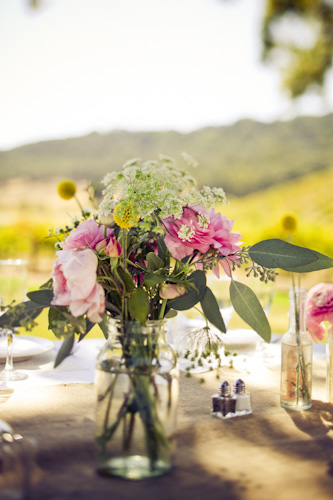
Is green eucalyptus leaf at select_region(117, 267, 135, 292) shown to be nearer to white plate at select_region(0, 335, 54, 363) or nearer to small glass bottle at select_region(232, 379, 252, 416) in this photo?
small glass bottle at select_region(232, 379, 252, 416)

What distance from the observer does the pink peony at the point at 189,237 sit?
77 centimetres

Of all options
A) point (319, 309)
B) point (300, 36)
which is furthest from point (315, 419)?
point (300, 36)

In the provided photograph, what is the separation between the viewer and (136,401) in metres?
0.64

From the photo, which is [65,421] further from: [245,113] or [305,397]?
[245,113]

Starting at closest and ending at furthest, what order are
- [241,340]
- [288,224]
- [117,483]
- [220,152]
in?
1. [117,483]
2. [288,224]
3. [241,340]
4. [220,152]

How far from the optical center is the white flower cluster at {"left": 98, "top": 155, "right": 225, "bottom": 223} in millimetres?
729

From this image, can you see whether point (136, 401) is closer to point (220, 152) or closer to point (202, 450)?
point (202, 450)

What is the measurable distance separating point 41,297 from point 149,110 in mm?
12513

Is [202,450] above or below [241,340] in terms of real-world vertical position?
below

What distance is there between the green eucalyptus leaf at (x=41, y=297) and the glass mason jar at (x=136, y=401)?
0.13 meters

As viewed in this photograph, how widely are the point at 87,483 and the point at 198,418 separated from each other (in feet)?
0.93

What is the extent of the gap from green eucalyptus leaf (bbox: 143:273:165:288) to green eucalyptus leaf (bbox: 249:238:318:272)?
0.17 meters

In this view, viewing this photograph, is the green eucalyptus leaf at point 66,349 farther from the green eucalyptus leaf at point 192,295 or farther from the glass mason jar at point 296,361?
the glass mason jar at point 296,361


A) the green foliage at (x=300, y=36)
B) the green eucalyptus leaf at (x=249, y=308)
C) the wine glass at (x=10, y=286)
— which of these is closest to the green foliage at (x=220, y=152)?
the green foliage at (x=300, y=36)
